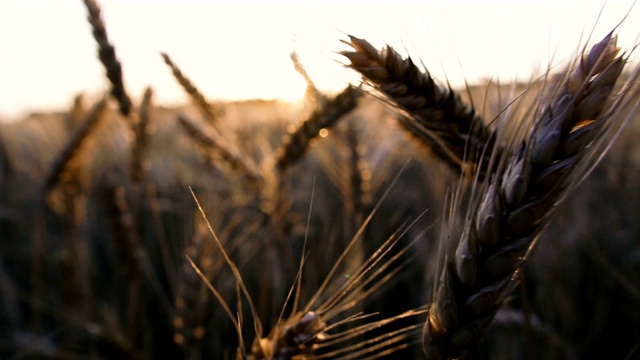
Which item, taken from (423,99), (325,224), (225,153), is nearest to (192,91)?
(225,153)

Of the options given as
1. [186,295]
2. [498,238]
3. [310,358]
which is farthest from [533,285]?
[498,238]

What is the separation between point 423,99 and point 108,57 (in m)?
1.05

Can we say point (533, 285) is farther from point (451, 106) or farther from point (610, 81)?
point (610, 81)

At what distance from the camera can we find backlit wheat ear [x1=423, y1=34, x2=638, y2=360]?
60 centimetres

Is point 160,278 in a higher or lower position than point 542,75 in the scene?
lower

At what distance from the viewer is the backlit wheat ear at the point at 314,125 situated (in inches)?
53.9

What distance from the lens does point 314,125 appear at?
1422mm

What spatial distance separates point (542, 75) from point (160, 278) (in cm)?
216

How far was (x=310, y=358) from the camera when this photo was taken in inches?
34.1

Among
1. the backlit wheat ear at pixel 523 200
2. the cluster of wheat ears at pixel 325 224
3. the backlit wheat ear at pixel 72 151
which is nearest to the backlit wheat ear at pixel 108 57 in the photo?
the cluster of wheat ears at pixel 325 224

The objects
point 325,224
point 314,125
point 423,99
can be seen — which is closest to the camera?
point 423,99

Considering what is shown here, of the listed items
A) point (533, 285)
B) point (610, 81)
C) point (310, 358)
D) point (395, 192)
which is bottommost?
point (533, 285)

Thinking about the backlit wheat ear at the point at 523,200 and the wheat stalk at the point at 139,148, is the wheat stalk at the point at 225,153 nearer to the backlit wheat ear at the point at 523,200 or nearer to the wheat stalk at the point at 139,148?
the wheat stalk at the point at 139,148

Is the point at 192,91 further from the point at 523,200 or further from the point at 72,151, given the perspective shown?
the point at 523,200
